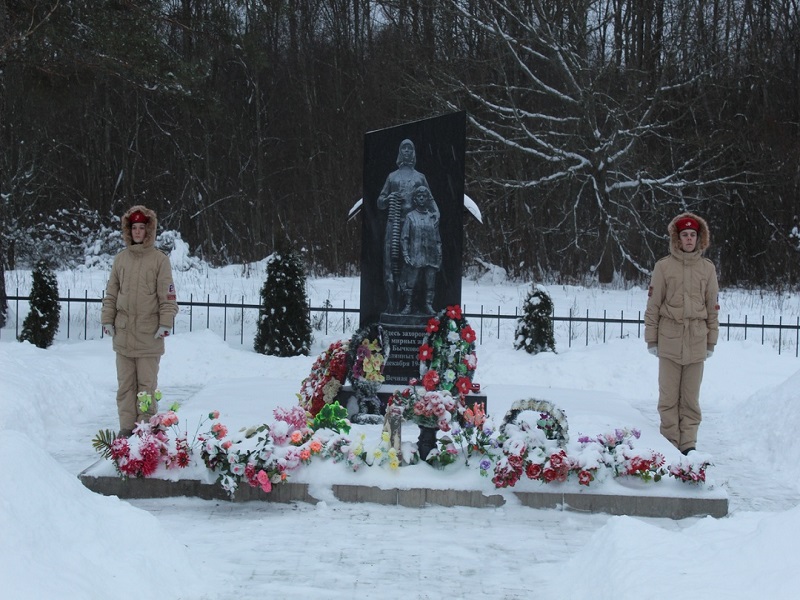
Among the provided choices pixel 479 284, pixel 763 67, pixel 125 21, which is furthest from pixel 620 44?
pixel 125 21

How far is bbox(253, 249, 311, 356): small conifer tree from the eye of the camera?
14.2 meters

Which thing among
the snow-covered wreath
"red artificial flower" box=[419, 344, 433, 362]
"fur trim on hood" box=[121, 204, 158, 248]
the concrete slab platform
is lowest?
the concrete slab platform

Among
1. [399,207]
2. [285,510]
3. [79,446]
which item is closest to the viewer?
[285,510]

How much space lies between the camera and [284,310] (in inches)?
558

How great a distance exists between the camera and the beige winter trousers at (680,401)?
325 inches

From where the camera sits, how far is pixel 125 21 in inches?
623

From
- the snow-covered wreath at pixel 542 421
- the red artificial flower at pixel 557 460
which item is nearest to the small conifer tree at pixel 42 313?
the snow-covered wreath at pixel 542 421

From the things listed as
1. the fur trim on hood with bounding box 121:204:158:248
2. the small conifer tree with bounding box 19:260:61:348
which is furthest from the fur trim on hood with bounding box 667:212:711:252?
the small conifer tree with bounding box 19:260:61:348

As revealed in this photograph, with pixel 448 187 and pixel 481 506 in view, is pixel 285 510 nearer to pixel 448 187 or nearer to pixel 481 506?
pixel 481 506

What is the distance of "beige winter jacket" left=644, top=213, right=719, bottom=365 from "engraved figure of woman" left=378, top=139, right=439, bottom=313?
9.36ft

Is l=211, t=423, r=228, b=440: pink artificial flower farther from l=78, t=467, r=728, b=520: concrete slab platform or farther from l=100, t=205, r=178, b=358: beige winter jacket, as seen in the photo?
l=100, t=205, r=178, b=358: beige winter jacket

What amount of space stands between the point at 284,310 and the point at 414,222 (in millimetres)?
4387

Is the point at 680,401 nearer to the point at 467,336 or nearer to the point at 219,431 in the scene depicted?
the point at 467,336

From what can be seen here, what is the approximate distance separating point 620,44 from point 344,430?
1933 cm
